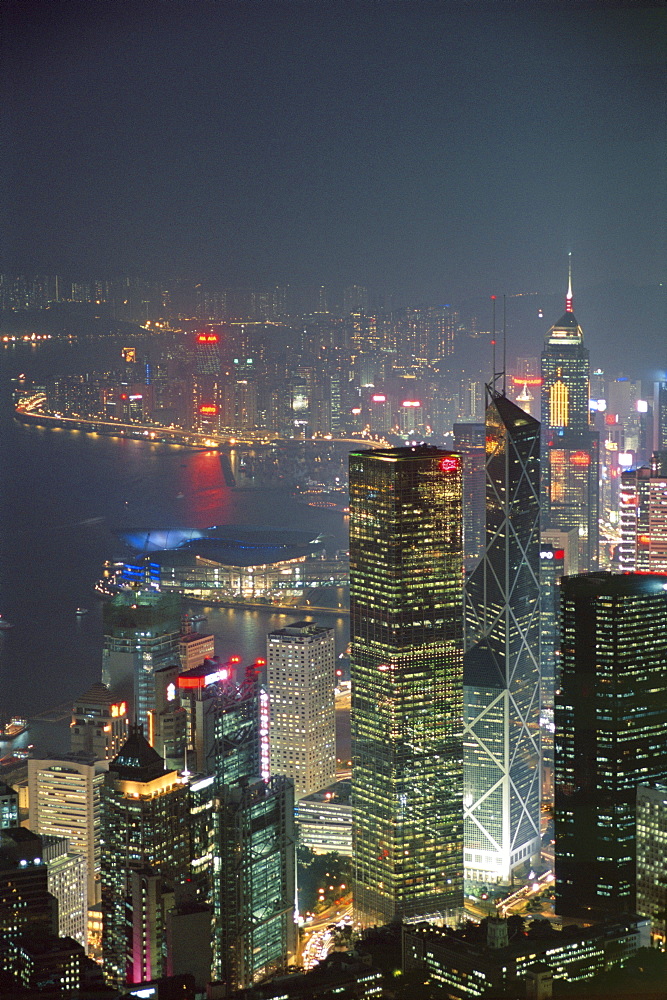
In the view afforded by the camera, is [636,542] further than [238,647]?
Yes

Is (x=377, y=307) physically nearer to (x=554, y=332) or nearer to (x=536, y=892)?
(x=554, y=332)

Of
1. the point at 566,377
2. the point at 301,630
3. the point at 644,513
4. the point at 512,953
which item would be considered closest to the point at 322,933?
the point at 512,953

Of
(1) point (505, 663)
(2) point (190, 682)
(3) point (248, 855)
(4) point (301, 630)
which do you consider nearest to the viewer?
(3) point (248, 855)

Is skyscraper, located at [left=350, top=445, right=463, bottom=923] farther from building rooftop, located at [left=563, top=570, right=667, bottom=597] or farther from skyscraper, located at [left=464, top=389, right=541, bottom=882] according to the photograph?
building rooftop, located at [left=563, top=570, right=667, bottom=597]

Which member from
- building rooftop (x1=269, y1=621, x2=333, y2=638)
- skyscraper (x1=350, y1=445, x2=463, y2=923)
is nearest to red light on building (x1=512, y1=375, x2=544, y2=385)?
skyscraper (x1=350, y1=445, x2=463, y2=923)

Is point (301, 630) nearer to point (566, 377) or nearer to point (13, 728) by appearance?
point (13, 728)

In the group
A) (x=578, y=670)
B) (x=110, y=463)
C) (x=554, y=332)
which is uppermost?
(x=554, y=332)

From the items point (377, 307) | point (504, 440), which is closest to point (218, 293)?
point (377, 307)
